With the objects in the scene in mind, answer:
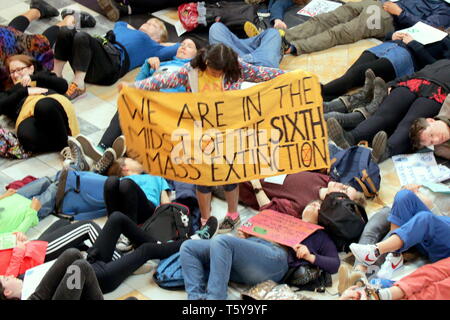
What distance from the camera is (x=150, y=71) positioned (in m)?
7.20

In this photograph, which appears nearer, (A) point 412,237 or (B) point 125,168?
(A) point 412,237

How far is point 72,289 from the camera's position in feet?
15.9

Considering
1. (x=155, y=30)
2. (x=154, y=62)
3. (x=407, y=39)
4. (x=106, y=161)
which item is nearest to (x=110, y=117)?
(x=154, y=62)

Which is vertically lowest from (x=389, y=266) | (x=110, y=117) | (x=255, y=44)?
(x=110, y=117)

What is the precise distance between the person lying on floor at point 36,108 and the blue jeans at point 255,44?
1538 mm

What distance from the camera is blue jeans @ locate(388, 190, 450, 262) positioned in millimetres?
5180

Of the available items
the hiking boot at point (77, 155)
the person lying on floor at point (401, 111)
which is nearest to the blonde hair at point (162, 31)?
the hiking boot at point (77, 155)

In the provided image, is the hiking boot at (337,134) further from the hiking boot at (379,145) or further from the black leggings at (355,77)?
the black leggings at (355,77)

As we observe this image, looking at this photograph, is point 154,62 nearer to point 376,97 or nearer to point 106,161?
point 106,161

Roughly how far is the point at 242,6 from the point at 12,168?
2.91 m

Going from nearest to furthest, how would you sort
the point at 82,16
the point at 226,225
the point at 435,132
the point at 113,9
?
1. the point at 226,225
2. the point at 435,132
3. the point at 82,16
4. the point at 113,9

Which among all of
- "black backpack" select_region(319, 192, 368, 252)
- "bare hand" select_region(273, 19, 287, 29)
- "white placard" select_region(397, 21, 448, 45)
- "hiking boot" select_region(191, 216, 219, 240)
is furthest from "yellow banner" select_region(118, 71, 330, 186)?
"bare hand" select_region(273, 19, 287, 29)

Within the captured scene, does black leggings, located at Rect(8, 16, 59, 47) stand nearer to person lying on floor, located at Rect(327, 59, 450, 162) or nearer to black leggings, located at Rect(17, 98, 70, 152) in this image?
black leggings, located at Rect(17, 98, 70, 152)

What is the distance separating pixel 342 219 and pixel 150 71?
8.14ft
